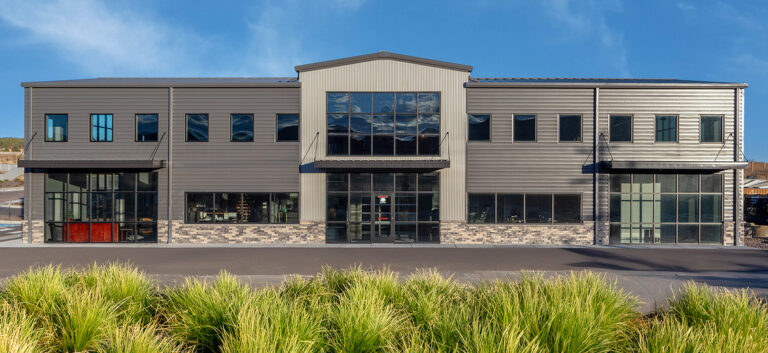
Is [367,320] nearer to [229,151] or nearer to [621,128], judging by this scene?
[229,151]

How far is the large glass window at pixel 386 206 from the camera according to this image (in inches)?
721

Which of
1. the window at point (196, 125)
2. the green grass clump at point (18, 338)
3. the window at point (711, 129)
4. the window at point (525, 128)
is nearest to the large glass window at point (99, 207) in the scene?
the window at point (196, 125)

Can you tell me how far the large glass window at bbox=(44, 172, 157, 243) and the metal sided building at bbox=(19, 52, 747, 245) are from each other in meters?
0.06

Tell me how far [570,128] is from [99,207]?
859 inches

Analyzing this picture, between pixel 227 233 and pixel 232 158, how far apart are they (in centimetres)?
345

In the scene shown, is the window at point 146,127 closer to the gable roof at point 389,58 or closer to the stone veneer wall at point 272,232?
the stone veneer wall at point 272,232

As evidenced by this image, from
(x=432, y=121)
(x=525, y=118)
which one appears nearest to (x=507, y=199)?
(x=525, y=118)

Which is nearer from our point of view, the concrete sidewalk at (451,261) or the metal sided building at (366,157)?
the concrete sidewalk at (451,261)

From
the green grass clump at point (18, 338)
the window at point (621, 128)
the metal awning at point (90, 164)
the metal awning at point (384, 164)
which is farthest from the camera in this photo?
the window at point (621, 128)

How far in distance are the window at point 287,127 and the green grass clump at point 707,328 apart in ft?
49.8

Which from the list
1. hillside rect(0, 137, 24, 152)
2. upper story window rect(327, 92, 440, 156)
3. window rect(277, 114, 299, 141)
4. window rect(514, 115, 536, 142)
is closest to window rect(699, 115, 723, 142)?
window rect(514, 115, 536, 142)

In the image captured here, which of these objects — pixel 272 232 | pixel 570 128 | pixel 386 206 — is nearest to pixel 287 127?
pixel 272 232

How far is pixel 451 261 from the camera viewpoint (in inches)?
557

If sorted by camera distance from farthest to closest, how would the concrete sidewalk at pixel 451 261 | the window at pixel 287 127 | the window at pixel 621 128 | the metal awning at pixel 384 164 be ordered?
the window at pixel 287 127 → the window at pixel 621 128 → the metal awning at pixel 384 164 → the concrete sidewalk at pixel 451 261
